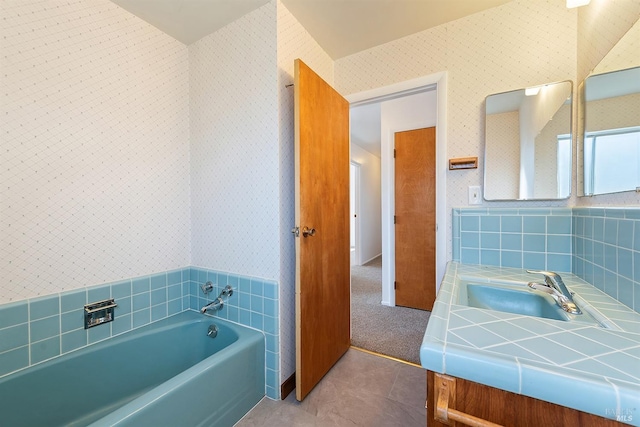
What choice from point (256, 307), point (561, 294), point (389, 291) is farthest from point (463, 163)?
point (389, 291)

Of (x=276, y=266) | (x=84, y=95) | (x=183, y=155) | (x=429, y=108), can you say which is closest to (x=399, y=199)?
(x=429, y=108)

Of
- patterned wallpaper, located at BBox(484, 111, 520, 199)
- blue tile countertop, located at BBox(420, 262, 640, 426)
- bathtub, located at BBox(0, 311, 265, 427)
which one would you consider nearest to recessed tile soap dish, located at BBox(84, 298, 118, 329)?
bathtub, located at BBox(0, 311, 265, 427)

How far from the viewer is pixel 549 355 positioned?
0.57 metres

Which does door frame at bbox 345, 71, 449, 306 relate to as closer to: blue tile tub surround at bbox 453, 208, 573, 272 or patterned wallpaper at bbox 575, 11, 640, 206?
blue tile tub surround at bbox 453, 208, 573, 272

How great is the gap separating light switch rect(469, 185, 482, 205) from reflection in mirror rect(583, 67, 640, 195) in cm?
46

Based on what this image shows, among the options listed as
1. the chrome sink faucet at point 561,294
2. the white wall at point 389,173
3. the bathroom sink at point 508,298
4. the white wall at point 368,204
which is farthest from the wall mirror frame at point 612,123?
the white wall at point 368,204

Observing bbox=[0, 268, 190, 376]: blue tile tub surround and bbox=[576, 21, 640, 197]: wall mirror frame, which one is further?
bbox=[0, 268, 190, 376]: blue tile tub surround

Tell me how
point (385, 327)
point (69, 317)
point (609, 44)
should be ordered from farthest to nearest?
point (385, 327) → point (69, 317) → point (609, 44)

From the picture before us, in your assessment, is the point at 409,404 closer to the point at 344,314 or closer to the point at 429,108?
the point at 344,314

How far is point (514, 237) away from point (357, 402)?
52.6 inches

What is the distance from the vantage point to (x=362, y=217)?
209 inches

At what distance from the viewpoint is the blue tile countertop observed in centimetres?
48

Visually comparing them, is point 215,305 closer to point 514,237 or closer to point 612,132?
point 514,237

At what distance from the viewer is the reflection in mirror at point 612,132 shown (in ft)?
2.79
